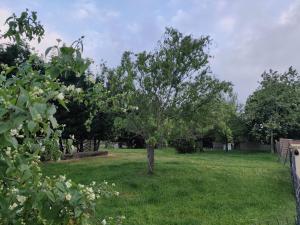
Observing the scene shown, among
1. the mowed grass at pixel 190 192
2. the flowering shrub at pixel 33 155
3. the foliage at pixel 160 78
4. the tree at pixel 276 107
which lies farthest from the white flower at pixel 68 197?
the tree at pixel 276 107

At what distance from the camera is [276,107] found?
3372cm

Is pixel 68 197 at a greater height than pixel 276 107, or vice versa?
pixel 276 107

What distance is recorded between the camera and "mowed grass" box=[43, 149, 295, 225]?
10.0 m

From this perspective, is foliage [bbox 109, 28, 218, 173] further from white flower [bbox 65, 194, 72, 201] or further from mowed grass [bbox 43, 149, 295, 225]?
white flower [bbox 65, 194, 72, 201]

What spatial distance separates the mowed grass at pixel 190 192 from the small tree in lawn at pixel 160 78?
1.21 meters

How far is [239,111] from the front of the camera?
39.8 m

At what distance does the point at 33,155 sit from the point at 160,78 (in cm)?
1216

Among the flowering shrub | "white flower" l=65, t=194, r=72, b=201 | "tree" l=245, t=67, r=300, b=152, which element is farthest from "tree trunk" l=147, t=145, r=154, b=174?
Answer: "tree" l=245, t=67, r=300, b=152

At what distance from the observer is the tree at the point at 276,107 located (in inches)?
1316

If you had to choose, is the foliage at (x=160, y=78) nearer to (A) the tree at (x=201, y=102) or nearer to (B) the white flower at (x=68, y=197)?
(A) the tree at (x=201, y=102)

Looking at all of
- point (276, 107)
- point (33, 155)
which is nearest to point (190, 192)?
point (33, 155)

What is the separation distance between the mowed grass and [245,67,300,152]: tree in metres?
17.2

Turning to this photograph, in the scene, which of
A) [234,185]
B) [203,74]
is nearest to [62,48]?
[234,185]

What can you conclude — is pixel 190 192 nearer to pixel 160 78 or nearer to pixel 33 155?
pixel 160 78
